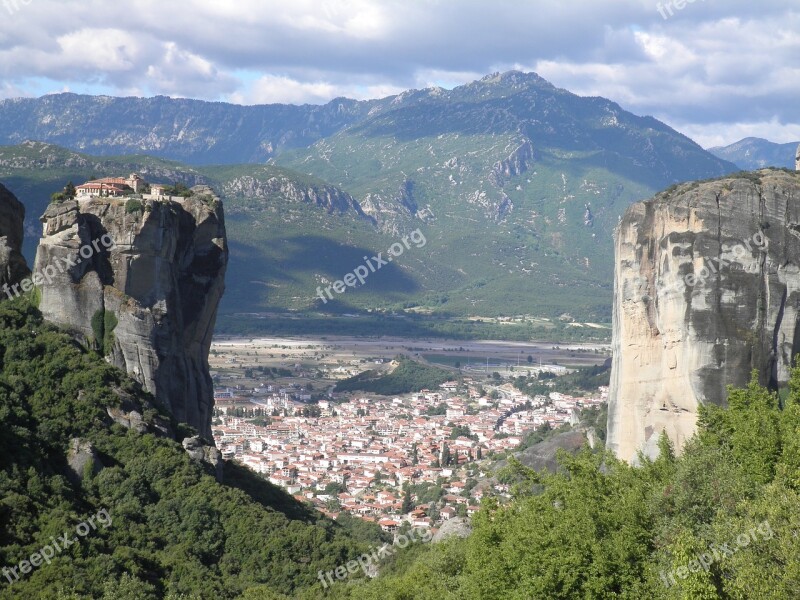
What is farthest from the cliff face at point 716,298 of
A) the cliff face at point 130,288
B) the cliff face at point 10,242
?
the cliff face at point 10,242

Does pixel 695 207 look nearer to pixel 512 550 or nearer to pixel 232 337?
pixel 512 550

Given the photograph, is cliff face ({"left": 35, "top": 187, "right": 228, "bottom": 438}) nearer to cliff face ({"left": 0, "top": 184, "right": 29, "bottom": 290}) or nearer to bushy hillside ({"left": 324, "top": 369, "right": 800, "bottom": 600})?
cliff face ({"left": 0, "top": 184, "right": 29, "bottom": 290})

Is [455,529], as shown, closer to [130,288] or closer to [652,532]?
[652,532]

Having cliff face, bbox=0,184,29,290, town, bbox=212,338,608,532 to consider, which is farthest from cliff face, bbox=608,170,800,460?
cliff face, bbox=0,184,29,290

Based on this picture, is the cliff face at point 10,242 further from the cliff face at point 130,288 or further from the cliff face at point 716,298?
the cliff face at point 716,298

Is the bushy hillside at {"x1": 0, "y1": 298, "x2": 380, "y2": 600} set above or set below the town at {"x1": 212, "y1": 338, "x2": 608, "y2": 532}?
above

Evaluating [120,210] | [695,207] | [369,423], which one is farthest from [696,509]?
[369,423]
